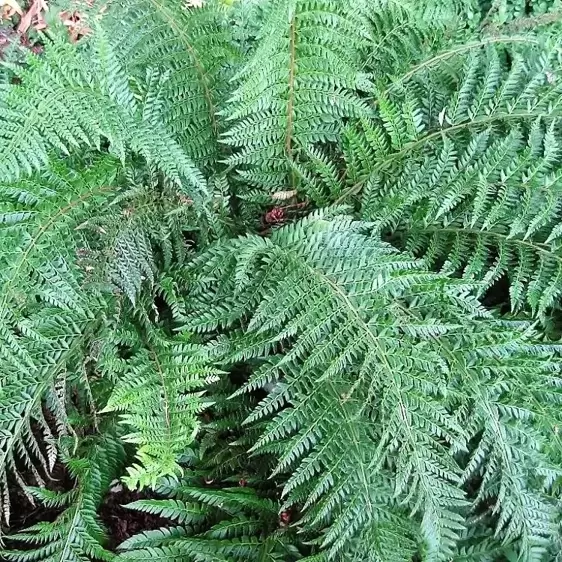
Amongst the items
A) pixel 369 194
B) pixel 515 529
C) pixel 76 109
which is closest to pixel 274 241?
pixel 369 194

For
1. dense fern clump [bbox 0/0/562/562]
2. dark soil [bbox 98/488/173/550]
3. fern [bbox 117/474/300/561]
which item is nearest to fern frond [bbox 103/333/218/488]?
dense fern clump [bbox 0/0/562/562]

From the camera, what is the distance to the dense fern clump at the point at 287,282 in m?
1.33

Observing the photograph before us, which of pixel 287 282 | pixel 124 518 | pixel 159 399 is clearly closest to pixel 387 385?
pixel 287 282

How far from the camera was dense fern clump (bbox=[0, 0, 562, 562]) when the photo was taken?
133 centimetres

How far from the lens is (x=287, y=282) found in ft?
4.75

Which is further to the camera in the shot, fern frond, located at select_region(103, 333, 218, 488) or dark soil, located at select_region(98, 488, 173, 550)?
dark soil, located at select_region(98, 488, 173, 550)

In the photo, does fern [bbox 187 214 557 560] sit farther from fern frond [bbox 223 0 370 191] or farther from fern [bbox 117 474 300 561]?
fern frond [bbox 223 0 370 191]

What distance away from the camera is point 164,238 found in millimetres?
1546

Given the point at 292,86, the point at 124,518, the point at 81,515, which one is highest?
the point at 292,86

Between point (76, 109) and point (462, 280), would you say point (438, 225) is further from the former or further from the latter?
point (76, 109)

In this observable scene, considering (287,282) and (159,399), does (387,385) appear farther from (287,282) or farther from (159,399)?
(159,399)

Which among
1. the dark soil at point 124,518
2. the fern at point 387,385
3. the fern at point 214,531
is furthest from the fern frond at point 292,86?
the dark soil at point 124,518

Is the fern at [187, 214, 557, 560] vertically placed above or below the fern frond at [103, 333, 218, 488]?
below

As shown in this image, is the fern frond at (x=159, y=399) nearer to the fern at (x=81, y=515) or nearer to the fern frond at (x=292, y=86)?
the fern at (x=81, y=515)
